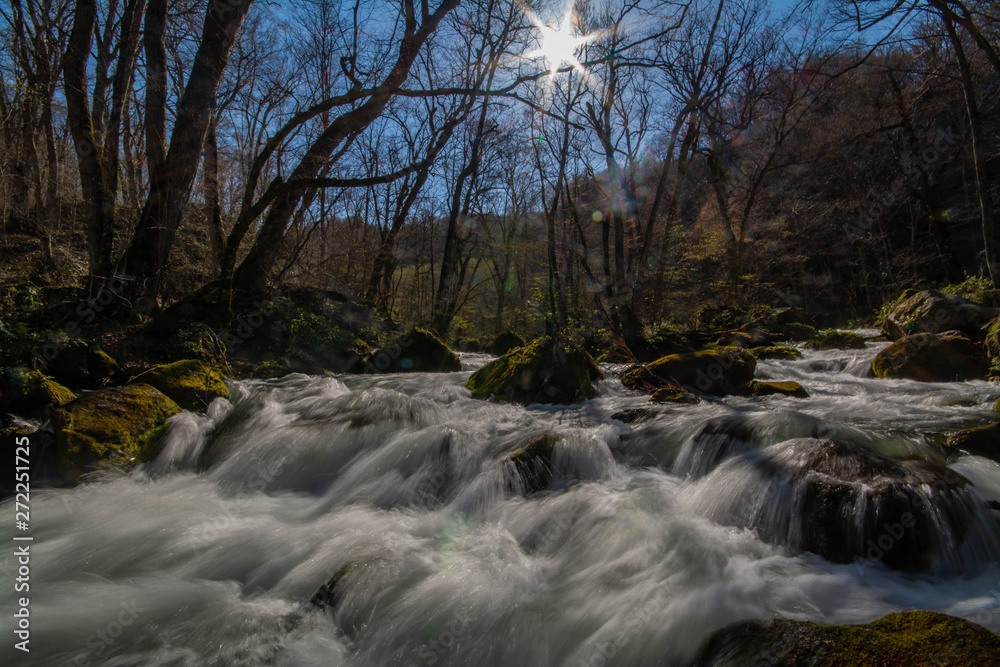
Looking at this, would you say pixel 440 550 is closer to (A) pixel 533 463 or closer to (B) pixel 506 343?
(A) pixel 533 463

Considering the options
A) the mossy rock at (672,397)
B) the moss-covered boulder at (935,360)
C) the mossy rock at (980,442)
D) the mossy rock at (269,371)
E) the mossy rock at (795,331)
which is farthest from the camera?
the mossy rock at (795,331)

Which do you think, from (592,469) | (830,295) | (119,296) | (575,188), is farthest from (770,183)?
(119,296)

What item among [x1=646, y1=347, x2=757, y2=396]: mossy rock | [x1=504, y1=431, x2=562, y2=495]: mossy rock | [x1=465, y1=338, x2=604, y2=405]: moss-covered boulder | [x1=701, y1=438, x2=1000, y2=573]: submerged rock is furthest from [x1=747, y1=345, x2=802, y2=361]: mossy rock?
[x1=504, y1=431, x2=562, y2=495]: mossy rock

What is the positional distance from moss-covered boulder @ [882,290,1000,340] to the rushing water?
3.89 meters

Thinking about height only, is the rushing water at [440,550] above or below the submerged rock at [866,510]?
below

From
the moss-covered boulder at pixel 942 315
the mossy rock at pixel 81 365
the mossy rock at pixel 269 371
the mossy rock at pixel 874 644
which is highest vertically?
the moss-covered boulder at pixel 942 315

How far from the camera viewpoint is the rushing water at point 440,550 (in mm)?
2305

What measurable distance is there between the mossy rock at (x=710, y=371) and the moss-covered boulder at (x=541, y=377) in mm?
1439

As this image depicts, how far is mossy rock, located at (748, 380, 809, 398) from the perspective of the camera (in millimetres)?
6715

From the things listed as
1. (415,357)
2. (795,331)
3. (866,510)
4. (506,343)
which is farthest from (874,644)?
(795,331)

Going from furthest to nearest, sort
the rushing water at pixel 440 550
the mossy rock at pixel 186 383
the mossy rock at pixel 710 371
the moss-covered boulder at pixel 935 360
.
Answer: the mossy rock at pixel 710 371 < the moss-covered boulder at pixel 935 360 < the mossy rock at pixel 186 383 < the rushing water at pixel 440 550

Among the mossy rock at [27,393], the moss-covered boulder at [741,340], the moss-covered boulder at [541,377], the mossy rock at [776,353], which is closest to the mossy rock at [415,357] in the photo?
the moss-covered boulder at [541,377]

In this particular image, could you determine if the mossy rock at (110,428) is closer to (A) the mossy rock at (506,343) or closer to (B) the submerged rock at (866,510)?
(B) the submerged rock at (866,510)

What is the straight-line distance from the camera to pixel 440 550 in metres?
3.13
